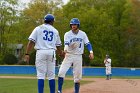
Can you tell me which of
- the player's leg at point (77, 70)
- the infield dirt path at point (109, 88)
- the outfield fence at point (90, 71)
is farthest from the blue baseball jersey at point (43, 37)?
the outfield fence at point (90, 71)

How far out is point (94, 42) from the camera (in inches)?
2499

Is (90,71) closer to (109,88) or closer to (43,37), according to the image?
(109,88)

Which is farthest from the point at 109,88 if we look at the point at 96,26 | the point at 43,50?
the point at 96,26

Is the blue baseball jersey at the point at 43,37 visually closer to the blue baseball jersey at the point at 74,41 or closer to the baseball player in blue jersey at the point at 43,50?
the baseball player in blue jersey at the point at 43,50

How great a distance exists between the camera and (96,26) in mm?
64125

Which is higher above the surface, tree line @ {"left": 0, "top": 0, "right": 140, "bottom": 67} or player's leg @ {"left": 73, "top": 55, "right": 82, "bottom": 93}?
tree line @ {"left": 0, "top": 0, "right": 140, "bottom": 67}

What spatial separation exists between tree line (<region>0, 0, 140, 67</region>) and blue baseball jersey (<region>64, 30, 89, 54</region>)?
4936cm

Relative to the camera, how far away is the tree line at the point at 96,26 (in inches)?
2472

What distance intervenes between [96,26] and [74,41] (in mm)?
52537

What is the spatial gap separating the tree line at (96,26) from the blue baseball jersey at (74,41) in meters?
49.4

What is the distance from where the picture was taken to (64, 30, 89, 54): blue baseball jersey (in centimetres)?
1182

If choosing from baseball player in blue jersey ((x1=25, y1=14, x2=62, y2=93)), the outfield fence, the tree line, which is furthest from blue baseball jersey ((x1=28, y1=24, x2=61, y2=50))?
the tree line

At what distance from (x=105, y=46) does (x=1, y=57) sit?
16566mm

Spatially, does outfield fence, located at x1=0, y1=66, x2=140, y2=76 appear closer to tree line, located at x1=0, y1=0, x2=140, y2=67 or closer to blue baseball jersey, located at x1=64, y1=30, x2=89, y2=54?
tree line, located at x1=0, y1=0, x2=140, y2=67
